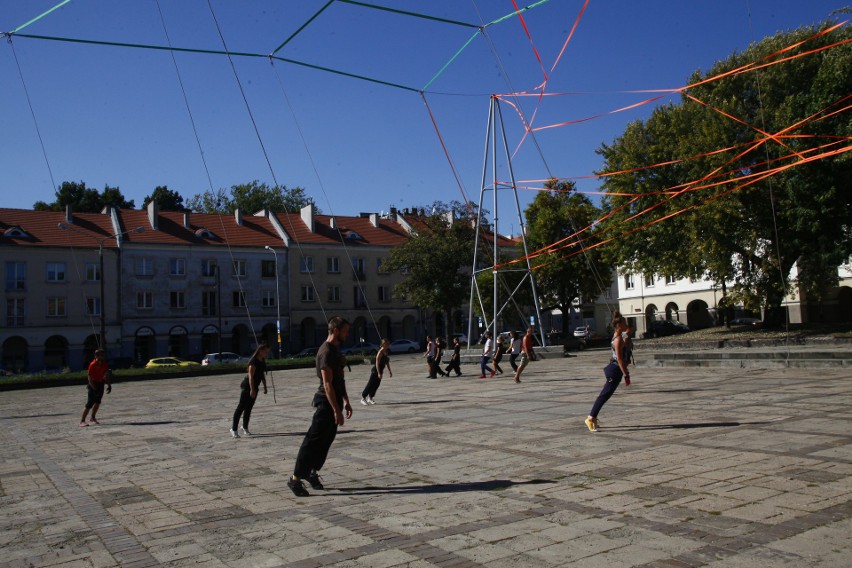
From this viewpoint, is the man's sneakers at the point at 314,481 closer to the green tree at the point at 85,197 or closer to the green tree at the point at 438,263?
the green tree at the point at 438,263

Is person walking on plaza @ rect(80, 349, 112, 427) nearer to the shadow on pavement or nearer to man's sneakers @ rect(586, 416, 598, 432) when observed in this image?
the shadow on pavement

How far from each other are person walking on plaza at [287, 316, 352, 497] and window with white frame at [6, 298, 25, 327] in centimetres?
5442

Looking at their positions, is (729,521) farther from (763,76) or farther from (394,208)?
(394,208)

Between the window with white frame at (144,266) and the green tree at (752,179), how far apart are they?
121ft

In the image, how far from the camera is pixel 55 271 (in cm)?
5641

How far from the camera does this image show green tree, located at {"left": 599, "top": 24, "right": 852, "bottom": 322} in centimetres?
3222

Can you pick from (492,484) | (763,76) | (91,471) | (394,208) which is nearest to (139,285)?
(394,208)

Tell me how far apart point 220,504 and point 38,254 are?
55006 mm

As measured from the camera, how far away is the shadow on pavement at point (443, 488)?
25.9 feet

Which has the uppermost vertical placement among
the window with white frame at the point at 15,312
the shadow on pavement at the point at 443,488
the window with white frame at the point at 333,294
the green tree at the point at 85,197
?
the green tree at the point at 85,197

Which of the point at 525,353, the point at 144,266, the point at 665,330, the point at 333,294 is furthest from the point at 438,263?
the point at 525,353

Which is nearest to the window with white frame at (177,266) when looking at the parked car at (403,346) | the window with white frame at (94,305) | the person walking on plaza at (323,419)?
the window with white frame at (94,305)

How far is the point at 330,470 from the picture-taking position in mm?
9414

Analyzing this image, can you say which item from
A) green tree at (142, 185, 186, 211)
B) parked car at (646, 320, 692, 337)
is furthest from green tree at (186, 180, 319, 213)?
parked car at (646, 320, 692, 337)
